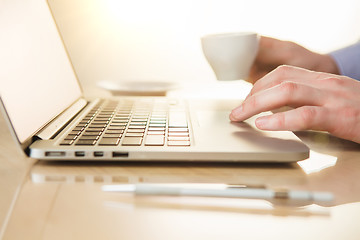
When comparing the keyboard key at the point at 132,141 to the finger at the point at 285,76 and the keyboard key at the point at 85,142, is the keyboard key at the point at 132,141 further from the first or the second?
the finger at the point at 285,76

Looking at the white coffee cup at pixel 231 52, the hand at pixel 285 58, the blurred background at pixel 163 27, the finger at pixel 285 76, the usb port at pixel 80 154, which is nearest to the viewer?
the usb port at pixel 80 154

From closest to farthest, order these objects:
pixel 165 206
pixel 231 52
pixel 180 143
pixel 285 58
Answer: pixel 165 206 < pixel 180 143 < pixel 231 52 < pixel 285 58

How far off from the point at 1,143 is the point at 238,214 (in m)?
0.36

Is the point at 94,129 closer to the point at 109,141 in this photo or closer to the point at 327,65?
the point at 109,141

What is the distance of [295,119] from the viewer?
0.45 m

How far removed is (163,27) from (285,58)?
456mm

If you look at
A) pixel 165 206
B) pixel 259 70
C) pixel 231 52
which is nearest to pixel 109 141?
pixel 165 206

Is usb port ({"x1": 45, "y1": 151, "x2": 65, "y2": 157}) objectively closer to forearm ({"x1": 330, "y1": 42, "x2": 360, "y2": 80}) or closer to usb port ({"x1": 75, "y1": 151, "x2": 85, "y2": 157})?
usb port ({"x1": 75, "y1": 151, "x2": 85, "y2": 157})

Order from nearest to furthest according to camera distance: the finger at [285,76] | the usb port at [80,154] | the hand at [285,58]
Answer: the usb port at [80,154], the finger at [285,76], the hand at [285,58]

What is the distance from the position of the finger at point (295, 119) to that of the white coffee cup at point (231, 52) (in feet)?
0.87

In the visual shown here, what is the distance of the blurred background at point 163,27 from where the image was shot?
113 centimetres

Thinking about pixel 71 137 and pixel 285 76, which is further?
pixel 285 76

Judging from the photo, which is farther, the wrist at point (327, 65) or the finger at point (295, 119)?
the wrist at point (327, 65)

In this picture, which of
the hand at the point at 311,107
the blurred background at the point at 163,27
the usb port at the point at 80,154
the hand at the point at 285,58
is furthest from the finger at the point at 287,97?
the blurred background at the point at 163,27
